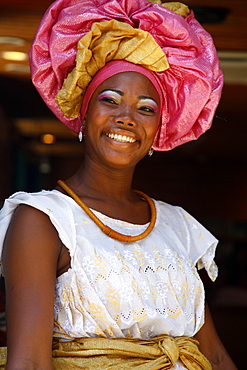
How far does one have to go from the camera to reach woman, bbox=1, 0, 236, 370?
1.94 meters

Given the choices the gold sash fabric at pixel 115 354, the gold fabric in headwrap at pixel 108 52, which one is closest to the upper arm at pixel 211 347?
the gold sash fabric at pixel 115 354

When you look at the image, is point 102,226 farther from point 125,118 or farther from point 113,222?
point 125,118

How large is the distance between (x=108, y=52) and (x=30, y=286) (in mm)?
828

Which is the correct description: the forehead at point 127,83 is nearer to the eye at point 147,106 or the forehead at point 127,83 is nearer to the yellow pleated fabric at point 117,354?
the eye at point 147,106

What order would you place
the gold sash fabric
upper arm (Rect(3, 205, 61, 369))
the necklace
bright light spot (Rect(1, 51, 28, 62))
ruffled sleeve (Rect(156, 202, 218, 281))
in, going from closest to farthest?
upper arm (Rect(3, 205, 61, 369))
the gold sash fabric
the necklace
ruffled sleeve (Rect(156, 202, 218, 281))
bright light spot (Rect(1, 51, 28, 62))

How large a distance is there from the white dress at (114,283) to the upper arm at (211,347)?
0.24m

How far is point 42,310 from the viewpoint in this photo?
6.18ft

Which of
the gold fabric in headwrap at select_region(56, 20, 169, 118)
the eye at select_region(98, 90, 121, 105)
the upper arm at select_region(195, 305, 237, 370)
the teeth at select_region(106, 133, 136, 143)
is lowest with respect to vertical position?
the upper arm at select_region(195, 305, 237, 370)

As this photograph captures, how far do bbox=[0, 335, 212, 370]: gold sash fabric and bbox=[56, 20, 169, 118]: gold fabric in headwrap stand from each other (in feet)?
2.73

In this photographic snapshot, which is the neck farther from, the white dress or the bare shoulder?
the bare shoulder

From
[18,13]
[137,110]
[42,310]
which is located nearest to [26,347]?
[42,310]

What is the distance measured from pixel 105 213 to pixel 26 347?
0.58 metres

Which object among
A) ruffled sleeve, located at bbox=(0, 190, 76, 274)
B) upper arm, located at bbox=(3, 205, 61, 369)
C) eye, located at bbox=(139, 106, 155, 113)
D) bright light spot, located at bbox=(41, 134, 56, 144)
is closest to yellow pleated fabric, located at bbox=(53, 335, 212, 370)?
upper arm, located at bbox=(3, 205, 61, 369)

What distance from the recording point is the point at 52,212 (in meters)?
2.00
